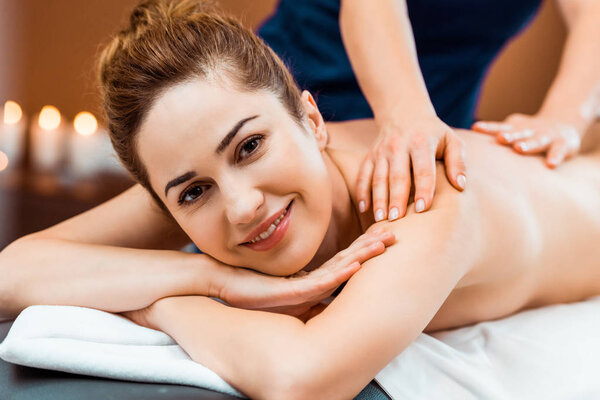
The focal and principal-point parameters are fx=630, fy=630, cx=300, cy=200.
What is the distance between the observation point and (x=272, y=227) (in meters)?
1.09

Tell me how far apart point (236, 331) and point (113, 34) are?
0.69m

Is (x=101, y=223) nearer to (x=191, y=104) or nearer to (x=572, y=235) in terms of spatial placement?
(x=191, y=104)

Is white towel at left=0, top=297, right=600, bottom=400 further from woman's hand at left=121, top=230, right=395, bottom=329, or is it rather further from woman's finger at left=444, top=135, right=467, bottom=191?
woman's finger at left=444, top=135, right=467, bottom=191

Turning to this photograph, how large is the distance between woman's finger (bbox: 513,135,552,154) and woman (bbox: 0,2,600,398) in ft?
0.29

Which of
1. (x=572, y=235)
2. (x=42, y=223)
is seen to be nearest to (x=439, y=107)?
(x=572, y=235)

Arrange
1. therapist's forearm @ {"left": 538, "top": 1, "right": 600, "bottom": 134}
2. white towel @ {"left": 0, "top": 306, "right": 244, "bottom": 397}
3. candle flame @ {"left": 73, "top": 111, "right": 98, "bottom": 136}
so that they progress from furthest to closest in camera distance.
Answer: candle flame @ {"left": 73, "top": 111, "right": 98, "bottom": 136} < therapist's forearm @ {"left": 538, "top": 1, "right": 600, "bottom": 134} < white towel @ {"left": 0, "top": 306, "right": 244, "bottom": 397}

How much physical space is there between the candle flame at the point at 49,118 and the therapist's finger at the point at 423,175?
11.2ft

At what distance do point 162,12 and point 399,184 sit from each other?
1.81ft

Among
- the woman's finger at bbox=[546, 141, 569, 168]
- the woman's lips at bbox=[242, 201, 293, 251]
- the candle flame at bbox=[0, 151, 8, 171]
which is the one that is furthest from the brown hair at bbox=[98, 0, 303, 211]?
the candle flame at bbox=[0, 151, 8, 171]

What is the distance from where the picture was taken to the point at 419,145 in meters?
1.20

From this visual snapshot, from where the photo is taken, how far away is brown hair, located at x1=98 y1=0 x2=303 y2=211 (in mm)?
1086

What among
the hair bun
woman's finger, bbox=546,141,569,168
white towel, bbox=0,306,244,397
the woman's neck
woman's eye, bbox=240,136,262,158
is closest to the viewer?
white towel, bbox=0,306,244,397

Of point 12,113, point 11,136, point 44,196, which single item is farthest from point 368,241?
point 12,113

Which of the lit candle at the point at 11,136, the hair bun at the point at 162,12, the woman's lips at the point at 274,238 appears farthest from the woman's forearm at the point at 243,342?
the lit candle at the point at 11,136
